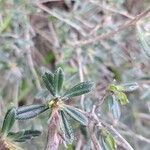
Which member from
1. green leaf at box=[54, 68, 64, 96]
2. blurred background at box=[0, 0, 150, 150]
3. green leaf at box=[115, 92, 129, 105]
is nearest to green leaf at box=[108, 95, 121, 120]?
green leaf at box=[115, 92, 129, 105]

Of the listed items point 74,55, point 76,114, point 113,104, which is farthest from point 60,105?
point 74,55

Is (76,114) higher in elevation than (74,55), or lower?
lower

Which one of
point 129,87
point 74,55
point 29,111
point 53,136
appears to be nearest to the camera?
point 53,136

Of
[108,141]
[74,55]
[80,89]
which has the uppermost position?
[74,55]

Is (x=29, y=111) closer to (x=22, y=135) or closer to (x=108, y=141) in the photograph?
(x=22, y=135)

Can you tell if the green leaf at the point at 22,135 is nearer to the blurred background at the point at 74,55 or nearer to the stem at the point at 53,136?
the stem at the point at 53,136

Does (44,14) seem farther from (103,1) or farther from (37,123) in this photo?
(37,123)

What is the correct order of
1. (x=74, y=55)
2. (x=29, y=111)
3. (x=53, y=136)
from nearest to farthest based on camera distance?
(x=53, y=136)
(x=29, y=111)
(x=74, y=55)

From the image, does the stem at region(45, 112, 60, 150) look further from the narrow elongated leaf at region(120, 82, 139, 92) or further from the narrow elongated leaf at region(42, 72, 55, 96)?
the narrow elongated leaf at region(120, 82, 139, 92)
